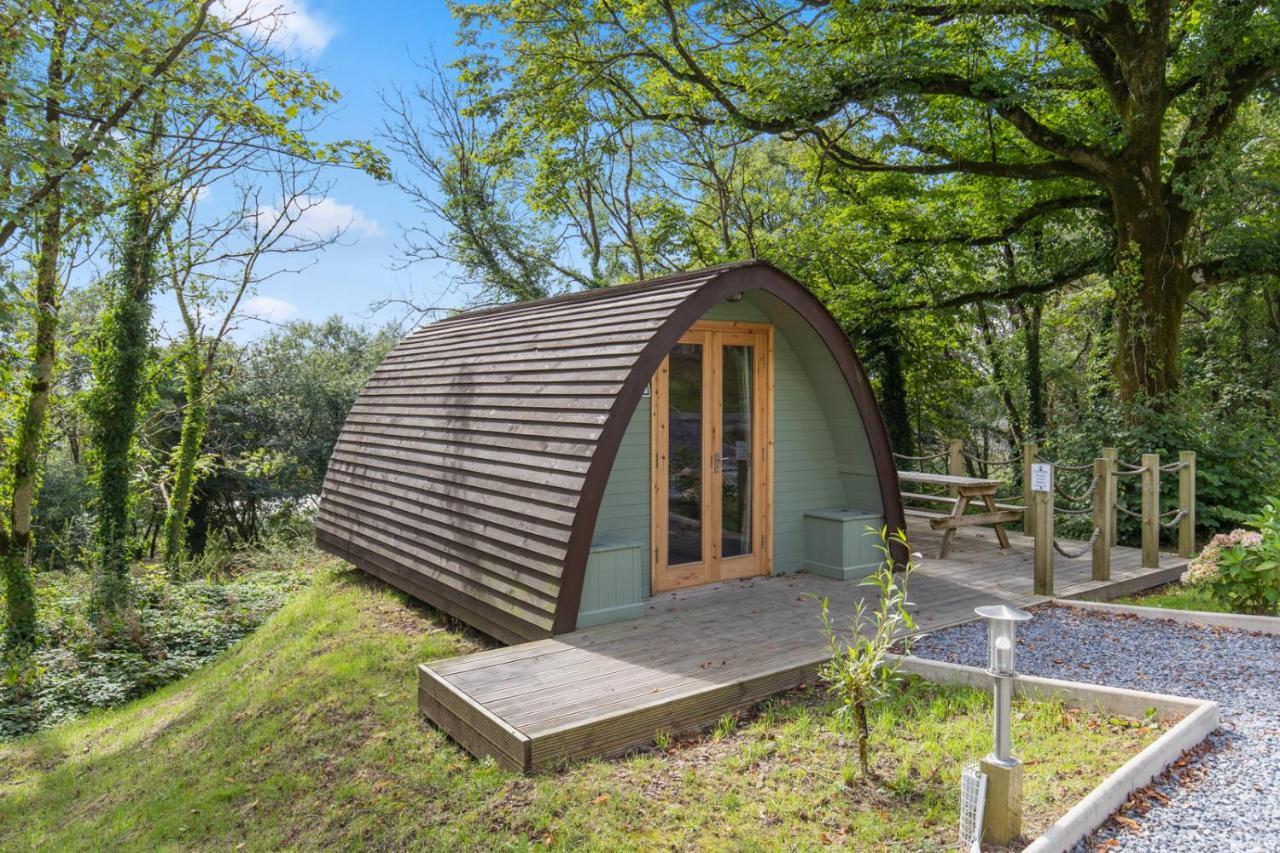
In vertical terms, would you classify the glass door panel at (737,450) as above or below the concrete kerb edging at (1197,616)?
above

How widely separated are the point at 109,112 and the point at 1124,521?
442 inches

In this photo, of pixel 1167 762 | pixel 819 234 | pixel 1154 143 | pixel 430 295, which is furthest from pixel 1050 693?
pixel 430 295

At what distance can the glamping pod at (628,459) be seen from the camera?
4.98m

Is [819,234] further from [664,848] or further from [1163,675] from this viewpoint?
[664,848]

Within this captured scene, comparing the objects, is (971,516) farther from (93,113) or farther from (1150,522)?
(93,113)

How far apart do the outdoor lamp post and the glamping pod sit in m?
2.69

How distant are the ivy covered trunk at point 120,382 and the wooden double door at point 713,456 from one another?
7.85 m

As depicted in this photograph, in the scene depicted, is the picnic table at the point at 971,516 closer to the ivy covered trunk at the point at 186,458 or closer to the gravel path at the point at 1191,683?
the gravel path at the point at 1191,683

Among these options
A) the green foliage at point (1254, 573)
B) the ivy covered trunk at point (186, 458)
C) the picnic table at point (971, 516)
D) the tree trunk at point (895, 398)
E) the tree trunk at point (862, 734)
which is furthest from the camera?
the tree trunk at point (895, 398)

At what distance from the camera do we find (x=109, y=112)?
6531mm

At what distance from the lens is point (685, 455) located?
607 centimetres

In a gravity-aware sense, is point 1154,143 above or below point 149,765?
above

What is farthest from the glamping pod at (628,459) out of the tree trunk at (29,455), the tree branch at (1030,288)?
the tree branch at (1030,288)

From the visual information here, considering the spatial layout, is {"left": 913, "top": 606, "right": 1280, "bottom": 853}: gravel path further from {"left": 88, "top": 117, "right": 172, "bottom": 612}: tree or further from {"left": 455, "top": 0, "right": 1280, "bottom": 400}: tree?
{"left": 88, "top": 117, "right": 172, "bottom": 612}: tree
